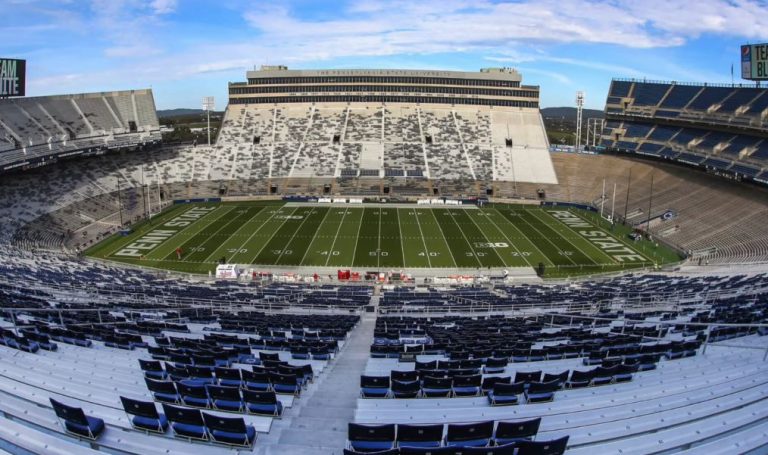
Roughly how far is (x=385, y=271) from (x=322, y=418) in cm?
2830

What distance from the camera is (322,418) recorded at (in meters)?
8.28

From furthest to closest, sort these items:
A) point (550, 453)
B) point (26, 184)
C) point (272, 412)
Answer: point (26, 184) → point (272, 412) → point (550, 453)

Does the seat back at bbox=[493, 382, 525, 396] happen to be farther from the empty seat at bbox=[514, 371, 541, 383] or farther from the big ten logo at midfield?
the big ten logo at midfield

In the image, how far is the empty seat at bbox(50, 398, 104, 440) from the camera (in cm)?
685

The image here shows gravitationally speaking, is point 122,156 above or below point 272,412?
above

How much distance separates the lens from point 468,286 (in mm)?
32281

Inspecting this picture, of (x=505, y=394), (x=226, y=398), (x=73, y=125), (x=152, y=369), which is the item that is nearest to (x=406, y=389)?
(x=505, y=394)

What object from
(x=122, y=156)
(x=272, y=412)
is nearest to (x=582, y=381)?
(x=272, y=412)

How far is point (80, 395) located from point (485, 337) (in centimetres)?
995

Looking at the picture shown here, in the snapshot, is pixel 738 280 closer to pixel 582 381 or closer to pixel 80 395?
pixel 582 381

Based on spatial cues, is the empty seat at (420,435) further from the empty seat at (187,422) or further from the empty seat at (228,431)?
the empty seat at (187,422)

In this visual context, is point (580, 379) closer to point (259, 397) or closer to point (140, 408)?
point (259, 397)

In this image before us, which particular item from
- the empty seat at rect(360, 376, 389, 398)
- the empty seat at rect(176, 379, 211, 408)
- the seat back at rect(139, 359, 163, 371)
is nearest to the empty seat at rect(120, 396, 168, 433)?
the empty seat at rect(176, 379, 211, 408)

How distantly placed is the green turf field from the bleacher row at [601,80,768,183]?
46.4ft
